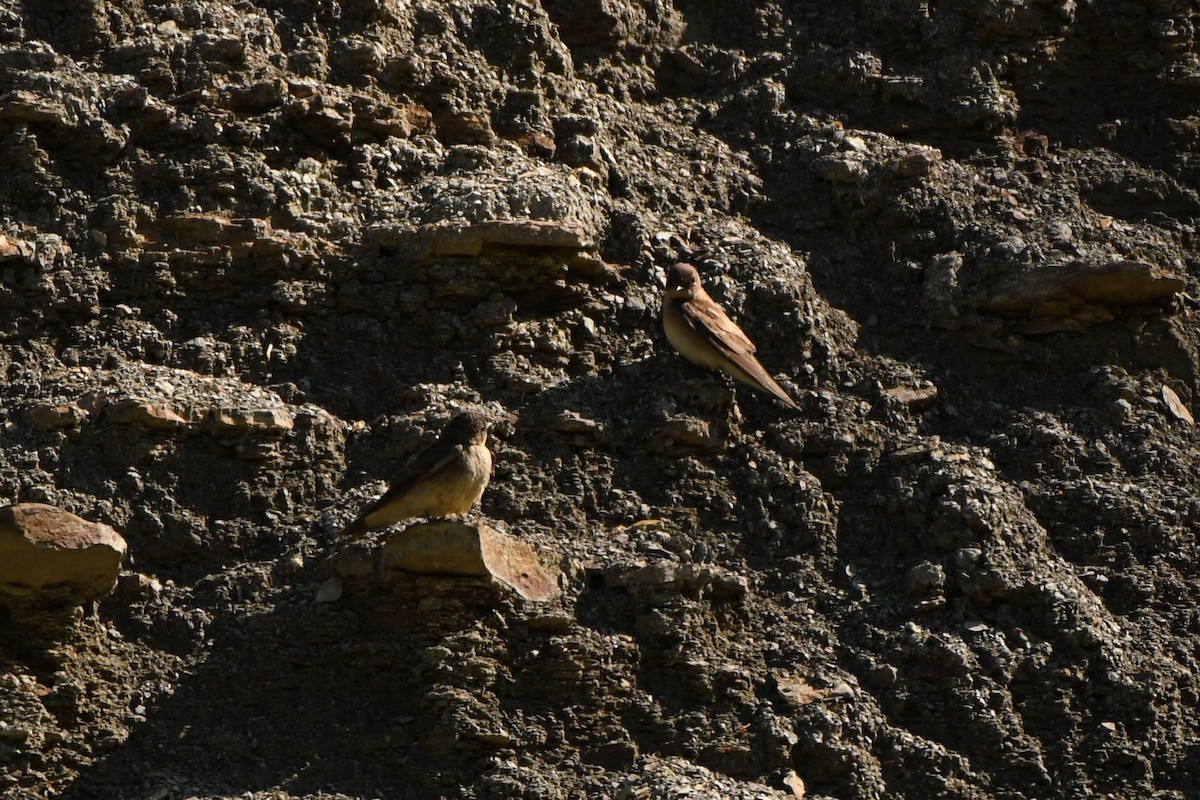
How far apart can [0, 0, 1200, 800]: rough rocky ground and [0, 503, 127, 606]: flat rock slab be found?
122 mm

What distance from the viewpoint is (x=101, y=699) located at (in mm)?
6633

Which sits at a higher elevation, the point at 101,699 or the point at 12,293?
the point at 12,293

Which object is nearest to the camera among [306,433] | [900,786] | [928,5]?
[900,786]

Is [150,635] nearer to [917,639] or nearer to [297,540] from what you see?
[297,540]

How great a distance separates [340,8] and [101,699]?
456 cm

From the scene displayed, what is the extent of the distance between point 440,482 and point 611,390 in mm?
1614

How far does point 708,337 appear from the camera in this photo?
8.13 m

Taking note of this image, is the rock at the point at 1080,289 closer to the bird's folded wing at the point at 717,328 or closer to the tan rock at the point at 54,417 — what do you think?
the bird's folded wing at the point at 717,328

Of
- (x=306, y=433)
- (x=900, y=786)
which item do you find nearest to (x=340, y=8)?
(x=306, y=433)

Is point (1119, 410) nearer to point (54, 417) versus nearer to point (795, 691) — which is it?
point (795, 691)

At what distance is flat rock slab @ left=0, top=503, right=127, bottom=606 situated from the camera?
21.1 ft

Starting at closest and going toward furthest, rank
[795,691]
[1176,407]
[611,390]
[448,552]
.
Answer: [448,552], [795,691], [611,390], [1176,407]

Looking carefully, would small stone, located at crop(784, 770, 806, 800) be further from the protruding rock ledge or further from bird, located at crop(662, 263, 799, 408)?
the protruding rock ledge

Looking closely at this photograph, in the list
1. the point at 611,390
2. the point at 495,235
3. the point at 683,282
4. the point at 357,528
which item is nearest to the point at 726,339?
the point at 683,282
